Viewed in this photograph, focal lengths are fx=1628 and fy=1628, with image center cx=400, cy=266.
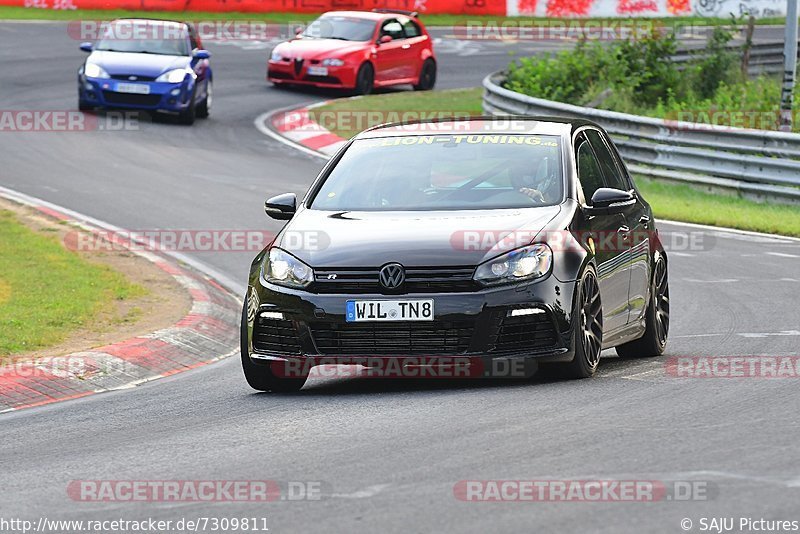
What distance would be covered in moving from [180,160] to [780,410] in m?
15.7

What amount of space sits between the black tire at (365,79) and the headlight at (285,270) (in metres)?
21.8

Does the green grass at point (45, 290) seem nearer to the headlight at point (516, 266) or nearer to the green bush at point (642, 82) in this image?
the headlight at point (516, 266)

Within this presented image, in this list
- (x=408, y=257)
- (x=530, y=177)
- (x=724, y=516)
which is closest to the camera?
(x=724, y=516)

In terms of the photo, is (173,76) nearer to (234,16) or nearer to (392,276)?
(234,16)

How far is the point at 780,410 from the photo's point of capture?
788cm

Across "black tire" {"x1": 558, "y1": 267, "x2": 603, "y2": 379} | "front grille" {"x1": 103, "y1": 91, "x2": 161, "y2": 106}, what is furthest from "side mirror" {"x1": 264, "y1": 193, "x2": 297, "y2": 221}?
"front grille" {"x1": 103, "y1": 91, "x2": 161, "y2": 106}

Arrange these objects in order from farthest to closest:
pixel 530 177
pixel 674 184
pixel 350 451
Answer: pixel 674 184, pixel 530 177, pixel 350 451

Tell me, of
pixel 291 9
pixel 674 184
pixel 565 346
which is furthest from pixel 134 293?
pixel 291 9

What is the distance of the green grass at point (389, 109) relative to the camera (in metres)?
27.3

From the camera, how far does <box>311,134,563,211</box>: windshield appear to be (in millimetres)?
9656

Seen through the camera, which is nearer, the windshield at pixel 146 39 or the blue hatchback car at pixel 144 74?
the blue hatchback car at pixel 144 74

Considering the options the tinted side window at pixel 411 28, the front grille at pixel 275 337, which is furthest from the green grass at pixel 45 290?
the tinted side window at pixel 411 28

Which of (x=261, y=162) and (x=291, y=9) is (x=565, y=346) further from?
(x=291, y=9)

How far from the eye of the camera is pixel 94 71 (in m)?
25.6
